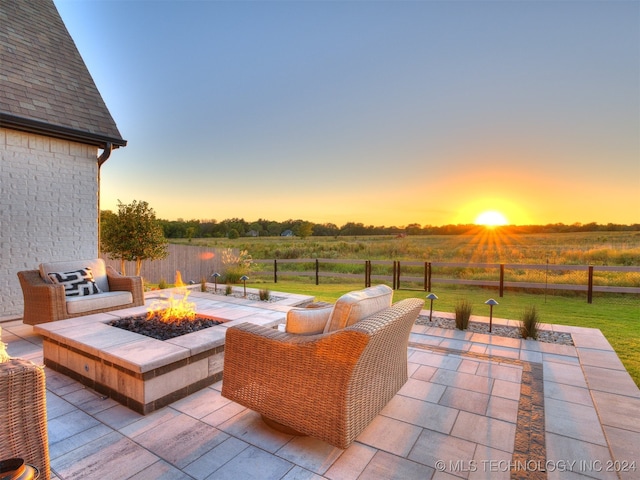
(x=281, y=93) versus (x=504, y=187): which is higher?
(x=281, y=93)

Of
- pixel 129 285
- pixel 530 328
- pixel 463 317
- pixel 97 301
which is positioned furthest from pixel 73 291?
pixel 530 328

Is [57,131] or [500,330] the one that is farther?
[57,131]

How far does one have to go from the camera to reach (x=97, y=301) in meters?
4.37

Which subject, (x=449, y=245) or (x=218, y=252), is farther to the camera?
(x=449, y=245)

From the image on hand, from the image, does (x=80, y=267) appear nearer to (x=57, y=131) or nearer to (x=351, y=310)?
(x=57, y=131)

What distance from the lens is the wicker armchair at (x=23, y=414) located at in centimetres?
133

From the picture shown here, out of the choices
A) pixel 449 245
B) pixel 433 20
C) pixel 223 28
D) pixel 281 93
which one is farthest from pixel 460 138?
pixel 449 245

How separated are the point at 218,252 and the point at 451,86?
25.0 ft

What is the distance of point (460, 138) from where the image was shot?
7113mm

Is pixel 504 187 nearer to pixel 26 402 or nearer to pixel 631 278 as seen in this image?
pixel 631 278

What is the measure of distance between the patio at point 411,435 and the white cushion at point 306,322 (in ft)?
2.26

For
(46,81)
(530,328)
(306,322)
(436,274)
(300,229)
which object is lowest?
(436,274)

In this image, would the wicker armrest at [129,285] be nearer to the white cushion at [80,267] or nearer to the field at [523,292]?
the white cushion at [80,267]

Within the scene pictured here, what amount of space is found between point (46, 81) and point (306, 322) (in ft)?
21.6
